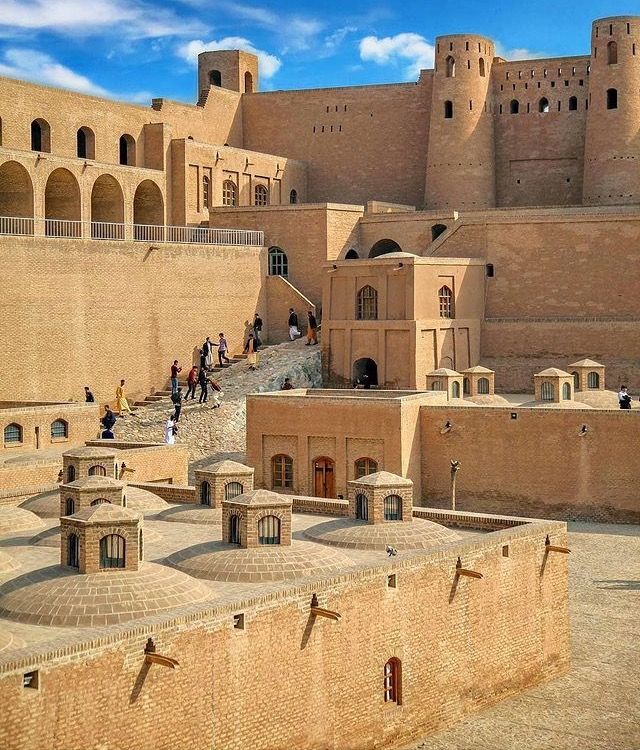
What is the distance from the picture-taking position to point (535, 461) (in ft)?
85.8

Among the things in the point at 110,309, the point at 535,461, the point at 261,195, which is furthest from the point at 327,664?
the point at 261,195

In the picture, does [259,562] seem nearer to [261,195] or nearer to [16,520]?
[16,520]

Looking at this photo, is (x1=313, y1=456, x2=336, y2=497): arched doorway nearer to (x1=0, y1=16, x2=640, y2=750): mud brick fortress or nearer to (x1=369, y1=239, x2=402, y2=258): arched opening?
(x1=0, y1=16, x2=640, y2=750): mud brick fortress

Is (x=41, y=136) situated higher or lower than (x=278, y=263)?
higher

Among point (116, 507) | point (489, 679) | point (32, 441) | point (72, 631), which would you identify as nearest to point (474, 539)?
point (489, 679)

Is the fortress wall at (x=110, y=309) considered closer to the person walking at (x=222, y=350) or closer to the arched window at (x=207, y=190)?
the person walking at (x=222, y=350)

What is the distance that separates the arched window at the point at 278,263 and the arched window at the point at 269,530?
71.8 feet

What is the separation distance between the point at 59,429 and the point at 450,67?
18840 mm

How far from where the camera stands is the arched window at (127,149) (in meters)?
38.1

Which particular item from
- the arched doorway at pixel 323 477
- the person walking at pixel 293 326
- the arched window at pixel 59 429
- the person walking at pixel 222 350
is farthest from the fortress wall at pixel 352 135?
the arched window at pixel 59 429

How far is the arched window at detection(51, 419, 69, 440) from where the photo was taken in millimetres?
26828

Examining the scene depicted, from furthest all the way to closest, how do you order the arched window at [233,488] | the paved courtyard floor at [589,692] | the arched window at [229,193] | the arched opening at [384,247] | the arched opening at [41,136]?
1. the arched window at [229,193]
2. the arched opening at [384,247]
3. the arched opening at [41,136]
4. the arched window at [233,488]
5. the paved courtyard floor at [589,692]

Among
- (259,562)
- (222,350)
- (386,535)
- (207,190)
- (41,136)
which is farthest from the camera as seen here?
(207,190)

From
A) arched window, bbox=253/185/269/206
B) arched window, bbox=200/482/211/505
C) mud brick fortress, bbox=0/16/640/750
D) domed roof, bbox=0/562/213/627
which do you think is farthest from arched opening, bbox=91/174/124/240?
domed roof, bbox=0/562/213/627
